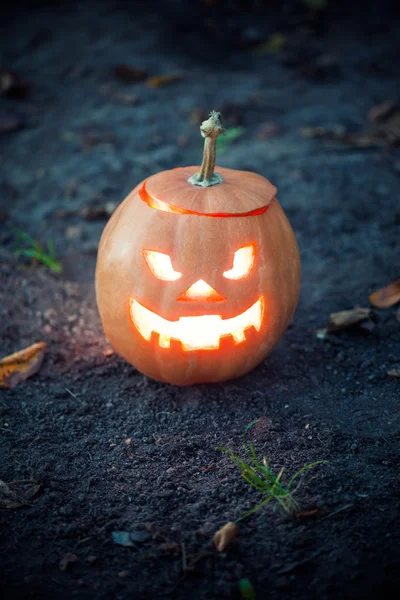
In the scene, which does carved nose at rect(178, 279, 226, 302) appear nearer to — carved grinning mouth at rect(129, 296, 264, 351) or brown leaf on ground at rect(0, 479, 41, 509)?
carved grinning mouth at rect(129, 296, 264, 351)

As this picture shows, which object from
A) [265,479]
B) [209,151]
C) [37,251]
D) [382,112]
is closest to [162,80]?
[382,112]

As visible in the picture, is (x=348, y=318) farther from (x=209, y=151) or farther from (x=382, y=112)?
(x=382, y=112)

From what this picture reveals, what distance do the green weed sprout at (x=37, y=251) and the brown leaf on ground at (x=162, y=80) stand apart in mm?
2696

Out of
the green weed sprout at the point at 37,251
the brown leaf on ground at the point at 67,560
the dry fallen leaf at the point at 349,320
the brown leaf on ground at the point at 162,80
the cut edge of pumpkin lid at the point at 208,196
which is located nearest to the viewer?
the brown leaf on ground at the point at 67,560

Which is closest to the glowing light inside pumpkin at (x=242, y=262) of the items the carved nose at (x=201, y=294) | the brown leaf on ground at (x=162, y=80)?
the carved nose at (x=201, y=294)

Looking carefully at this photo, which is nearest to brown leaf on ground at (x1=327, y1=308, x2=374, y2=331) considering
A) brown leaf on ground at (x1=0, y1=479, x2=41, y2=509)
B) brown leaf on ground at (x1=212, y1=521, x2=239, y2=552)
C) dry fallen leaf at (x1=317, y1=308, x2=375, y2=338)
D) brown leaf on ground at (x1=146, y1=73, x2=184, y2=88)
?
dry fallen leaf at (x1=317, y1=308, x2=375, y2=338)

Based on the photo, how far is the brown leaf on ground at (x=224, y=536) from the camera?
84.2 inches

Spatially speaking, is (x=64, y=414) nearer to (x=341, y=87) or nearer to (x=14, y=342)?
(x=14, y=342)

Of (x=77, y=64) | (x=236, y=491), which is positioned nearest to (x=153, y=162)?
(x=77, y=64)

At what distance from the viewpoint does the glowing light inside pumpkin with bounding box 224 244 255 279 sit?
2.65 m

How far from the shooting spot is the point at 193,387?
3.02m

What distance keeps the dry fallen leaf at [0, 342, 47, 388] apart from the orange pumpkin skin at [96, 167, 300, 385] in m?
0.54

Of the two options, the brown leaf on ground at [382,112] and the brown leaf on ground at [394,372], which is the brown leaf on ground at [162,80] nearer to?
the brown leaf on ground at [382,112]

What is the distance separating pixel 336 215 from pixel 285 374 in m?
1.94
